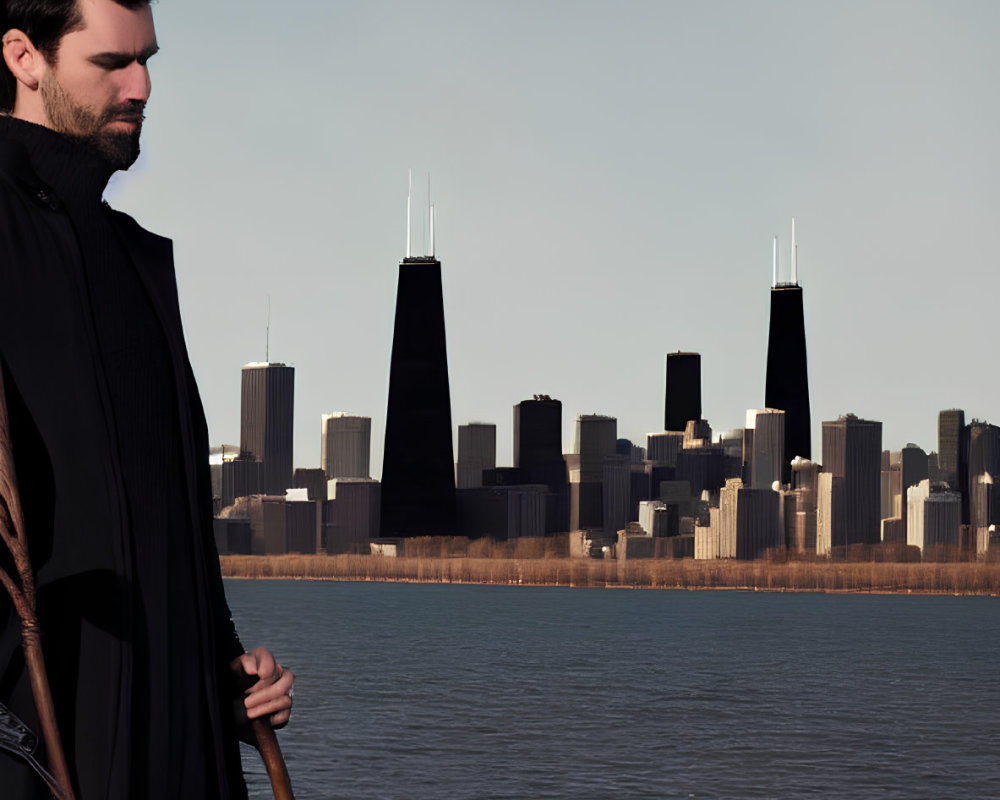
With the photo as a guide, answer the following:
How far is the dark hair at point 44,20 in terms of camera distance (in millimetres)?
2271

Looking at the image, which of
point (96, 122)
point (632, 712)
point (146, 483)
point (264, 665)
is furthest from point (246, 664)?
point (632, 712)

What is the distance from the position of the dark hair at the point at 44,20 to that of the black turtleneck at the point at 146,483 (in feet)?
0.41

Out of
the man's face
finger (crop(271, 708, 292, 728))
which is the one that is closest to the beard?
the man's face

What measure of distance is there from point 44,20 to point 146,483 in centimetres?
68

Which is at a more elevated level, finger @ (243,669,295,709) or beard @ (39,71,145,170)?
beard @ (39,71,145,170)

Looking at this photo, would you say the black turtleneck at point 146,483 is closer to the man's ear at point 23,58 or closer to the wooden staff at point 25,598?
the man's ear at point 23,58

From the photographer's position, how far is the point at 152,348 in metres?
2.39

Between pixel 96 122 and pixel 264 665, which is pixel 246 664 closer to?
pixel 264 665

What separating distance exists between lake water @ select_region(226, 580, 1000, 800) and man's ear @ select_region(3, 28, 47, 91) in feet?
164

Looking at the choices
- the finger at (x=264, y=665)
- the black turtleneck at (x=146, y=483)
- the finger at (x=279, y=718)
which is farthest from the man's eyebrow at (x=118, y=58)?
the finger at (x=279, y=718)

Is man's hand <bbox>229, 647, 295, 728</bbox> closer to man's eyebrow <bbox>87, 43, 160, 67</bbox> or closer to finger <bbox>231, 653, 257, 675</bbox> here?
finger <bbox>231, 653, 257, 675</bbox>

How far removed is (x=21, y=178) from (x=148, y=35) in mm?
298

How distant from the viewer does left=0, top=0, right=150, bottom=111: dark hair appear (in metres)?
2.27

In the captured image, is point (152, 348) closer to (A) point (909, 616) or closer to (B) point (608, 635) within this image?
(B) point (608, 635)
